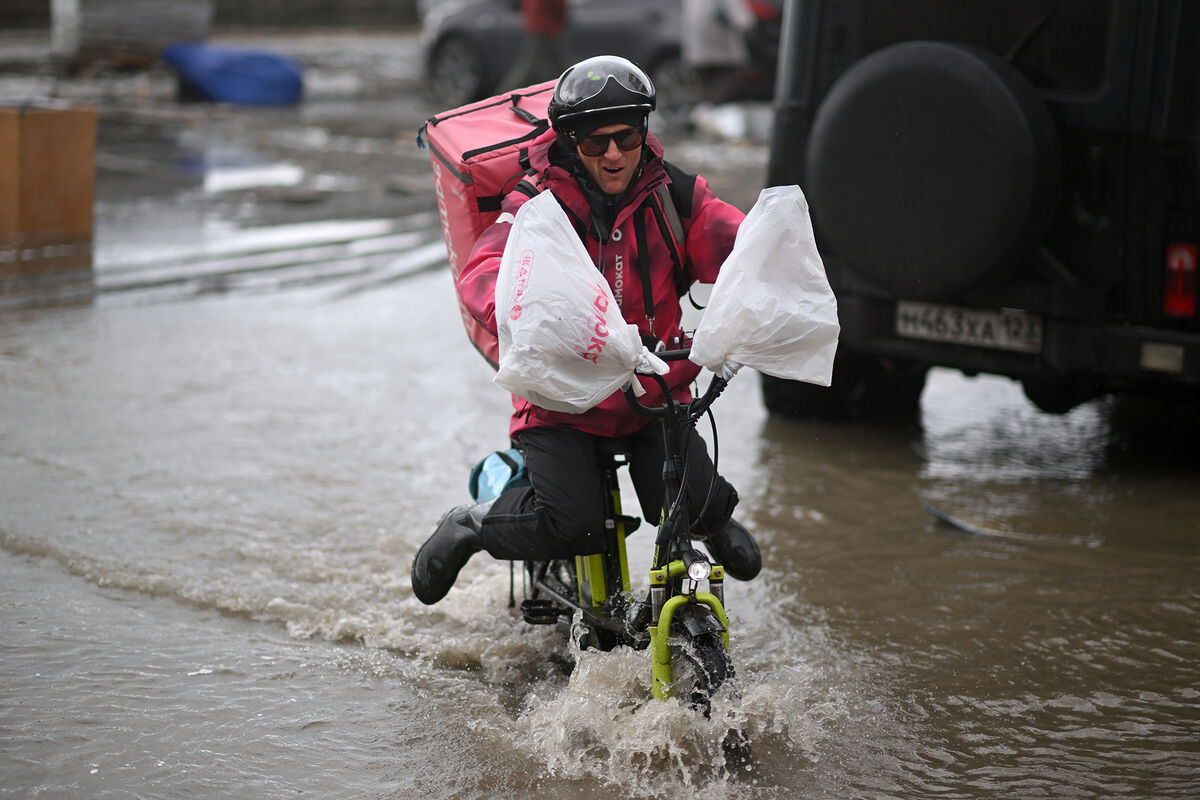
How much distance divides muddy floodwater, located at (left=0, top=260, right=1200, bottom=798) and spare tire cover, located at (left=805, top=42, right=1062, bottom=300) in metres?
1.04

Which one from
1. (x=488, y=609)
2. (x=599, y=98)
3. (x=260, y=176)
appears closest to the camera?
(x=599, y=98)

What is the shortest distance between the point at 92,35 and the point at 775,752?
1927 cm

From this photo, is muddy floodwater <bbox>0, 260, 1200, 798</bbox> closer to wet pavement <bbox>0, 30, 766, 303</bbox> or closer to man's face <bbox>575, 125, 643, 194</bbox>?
man's face <bbox>575, 125, 643, 194</bbox>

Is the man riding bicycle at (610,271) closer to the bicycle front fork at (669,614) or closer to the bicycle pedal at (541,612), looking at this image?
the bicycle front fork at (669,614)

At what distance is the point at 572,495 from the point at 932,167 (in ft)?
8.45

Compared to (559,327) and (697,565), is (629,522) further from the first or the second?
(559,327)

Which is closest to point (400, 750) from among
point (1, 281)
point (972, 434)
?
point (972, 434)

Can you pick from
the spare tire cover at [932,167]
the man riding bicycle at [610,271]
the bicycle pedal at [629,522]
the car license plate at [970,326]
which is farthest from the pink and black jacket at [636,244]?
the car license plate at [970,326]

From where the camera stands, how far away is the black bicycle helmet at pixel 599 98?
369 cm

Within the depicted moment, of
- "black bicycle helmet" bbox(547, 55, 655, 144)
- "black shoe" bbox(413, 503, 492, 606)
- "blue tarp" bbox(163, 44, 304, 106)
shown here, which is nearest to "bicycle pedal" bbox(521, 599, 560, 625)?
"black shoe" bbox(413, 503, 492, 606)

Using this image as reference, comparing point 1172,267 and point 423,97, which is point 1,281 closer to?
point 1172,267

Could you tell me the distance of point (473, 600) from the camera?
195 inches

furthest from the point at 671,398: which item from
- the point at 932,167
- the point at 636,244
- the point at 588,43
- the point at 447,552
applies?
the point at 588,43

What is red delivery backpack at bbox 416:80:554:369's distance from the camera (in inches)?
160
